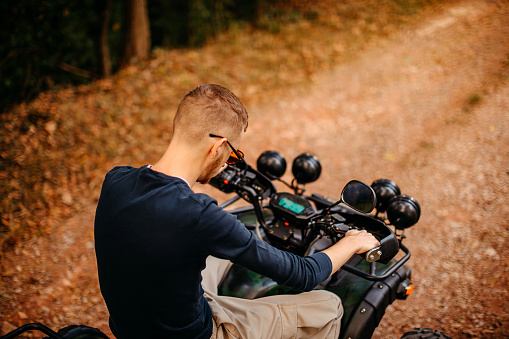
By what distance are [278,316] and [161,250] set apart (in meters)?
0.87

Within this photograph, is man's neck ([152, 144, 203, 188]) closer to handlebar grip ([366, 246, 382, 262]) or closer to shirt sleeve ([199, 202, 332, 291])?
shirt sleeve ([199, 202, 332, 291])

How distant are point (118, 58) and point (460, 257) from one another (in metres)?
6.60

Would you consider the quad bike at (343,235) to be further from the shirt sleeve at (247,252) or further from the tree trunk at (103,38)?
the tree trunk at (103,38)

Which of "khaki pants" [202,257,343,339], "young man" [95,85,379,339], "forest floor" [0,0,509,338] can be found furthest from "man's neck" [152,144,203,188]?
"forest floor" [0,0,509,338]

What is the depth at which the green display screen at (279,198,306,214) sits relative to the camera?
2.33 metres

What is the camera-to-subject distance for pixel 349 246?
190 centimetres

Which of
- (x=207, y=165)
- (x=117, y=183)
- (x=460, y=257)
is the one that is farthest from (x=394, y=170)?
(x=117, y=183)

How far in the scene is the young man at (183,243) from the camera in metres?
1.46

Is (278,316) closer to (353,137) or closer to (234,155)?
(234,155)

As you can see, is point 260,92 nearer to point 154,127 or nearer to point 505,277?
point 154,127

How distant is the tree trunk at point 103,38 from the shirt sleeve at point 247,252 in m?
6.02

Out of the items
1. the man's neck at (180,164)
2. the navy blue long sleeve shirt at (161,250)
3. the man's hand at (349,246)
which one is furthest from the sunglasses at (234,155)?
the man's hand at (349,246)

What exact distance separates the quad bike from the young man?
0.73 ft

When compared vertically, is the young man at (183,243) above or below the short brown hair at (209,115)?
below
